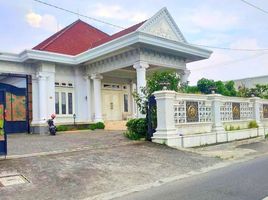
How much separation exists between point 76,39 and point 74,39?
0.14 metres

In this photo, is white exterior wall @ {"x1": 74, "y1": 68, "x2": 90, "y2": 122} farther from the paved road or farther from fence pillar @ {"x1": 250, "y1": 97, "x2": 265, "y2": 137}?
the paved road

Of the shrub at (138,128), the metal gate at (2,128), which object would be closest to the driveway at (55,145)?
the shrub at (138,128)

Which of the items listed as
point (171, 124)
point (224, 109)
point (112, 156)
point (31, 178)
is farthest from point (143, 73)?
point (31, 178)

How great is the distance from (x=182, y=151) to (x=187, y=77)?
10.7 m

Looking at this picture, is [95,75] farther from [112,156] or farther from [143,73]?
[112,156]

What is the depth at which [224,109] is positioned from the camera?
560 inches

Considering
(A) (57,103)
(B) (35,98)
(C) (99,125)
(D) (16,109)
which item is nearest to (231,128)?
(C) (99,125)

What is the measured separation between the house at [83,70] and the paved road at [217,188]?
999 cm

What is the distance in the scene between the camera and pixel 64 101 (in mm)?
20484

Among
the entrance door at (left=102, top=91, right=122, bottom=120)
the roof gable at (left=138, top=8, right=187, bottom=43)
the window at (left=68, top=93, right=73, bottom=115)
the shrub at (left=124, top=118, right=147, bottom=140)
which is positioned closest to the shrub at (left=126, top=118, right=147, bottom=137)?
the shrub at (left=124, top=118, right=147, bottom=140)

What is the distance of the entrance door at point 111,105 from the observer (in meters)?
22.4

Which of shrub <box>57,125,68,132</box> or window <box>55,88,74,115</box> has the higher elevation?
window <box>55,88,74,115</box>

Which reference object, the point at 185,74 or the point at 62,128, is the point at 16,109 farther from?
the point at 185,74

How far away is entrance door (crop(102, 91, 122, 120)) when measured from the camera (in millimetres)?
22359
